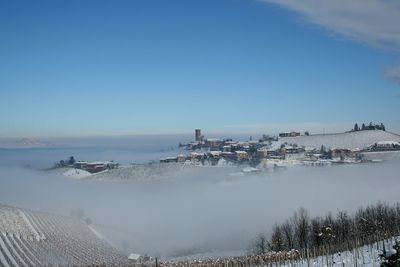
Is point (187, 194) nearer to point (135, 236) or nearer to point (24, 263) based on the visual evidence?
point (135, 236)

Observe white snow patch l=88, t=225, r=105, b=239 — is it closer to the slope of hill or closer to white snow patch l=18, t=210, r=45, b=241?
the slope of hill

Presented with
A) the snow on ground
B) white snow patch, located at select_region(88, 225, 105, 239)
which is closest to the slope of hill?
white snow patch, located at select_region(88, 225, 105, 239)

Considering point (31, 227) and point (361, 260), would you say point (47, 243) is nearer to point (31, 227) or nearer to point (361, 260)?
point (31, 227)

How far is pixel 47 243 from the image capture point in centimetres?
9150

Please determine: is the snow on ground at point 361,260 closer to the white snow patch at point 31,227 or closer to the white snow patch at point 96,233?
the white snow patch at point 31,227

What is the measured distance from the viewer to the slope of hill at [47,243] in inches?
3172

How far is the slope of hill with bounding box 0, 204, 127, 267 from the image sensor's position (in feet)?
264

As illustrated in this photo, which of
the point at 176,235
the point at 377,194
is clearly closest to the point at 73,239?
the point at 176,235

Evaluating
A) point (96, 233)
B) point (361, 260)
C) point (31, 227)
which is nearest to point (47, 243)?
→ point (31, 227)

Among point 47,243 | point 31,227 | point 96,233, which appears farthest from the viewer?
point 96,233

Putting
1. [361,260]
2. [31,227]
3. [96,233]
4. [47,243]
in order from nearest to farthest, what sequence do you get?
[361,260] → [47,243] → [31,227] → [96,233]

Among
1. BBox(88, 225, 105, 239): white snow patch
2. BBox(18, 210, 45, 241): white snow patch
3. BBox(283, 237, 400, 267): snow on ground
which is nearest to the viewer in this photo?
BBox(283, 237, 400, 267): snow on ground

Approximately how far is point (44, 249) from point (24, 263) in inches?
461

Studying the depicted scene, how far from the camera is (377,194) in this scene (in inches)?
5187
